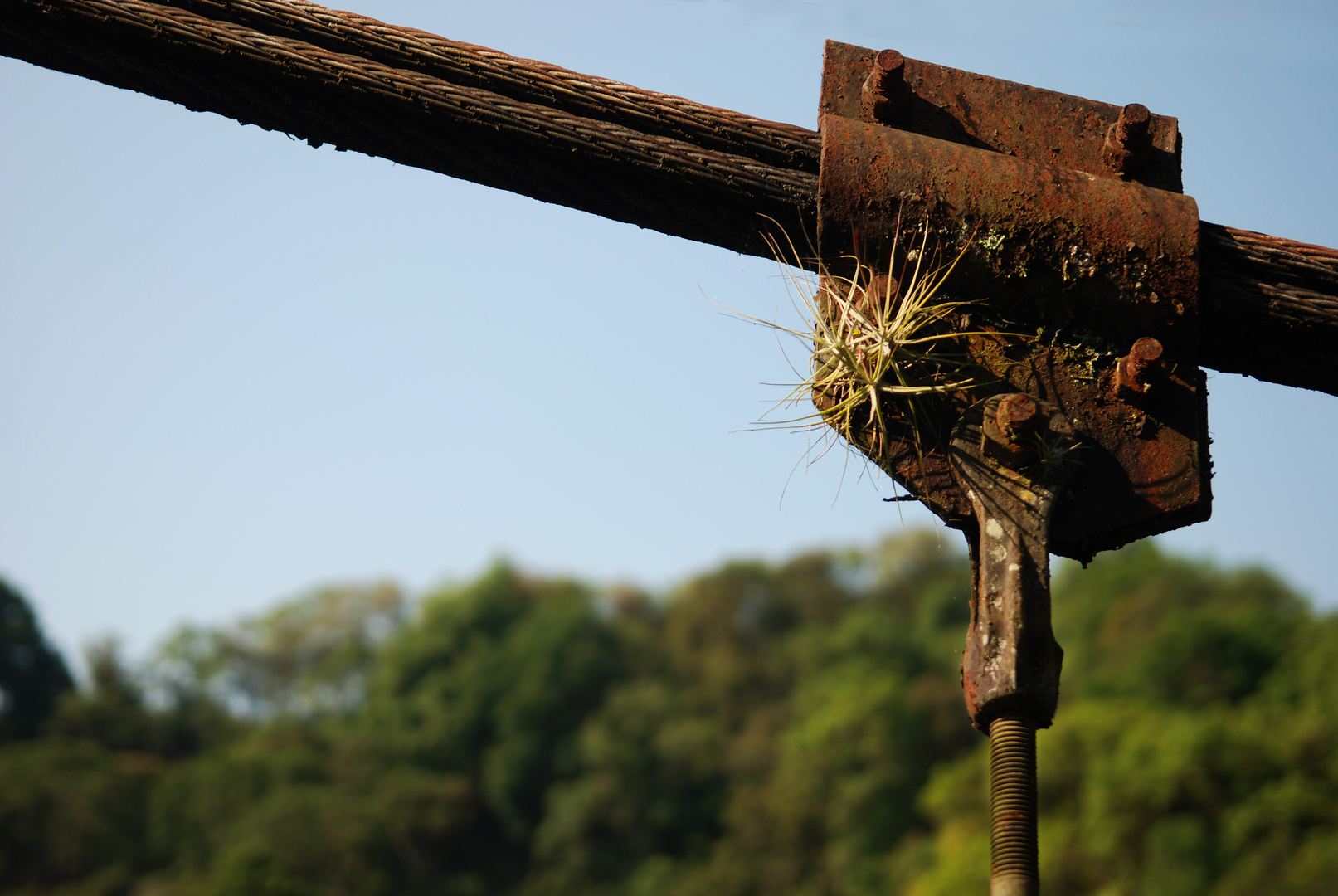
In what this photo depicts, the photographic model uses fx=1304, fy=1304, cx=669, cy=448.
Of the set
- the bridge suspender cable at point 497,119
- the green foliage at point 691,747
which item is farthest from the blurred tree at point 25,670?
the bridge suspender cable at point 497,119

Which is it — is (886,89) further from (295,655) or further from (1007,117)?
(295,655)

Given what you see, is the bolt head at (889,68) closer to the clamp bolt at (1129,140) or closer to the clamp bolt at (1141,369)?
the clamp bolt at (1129,140)

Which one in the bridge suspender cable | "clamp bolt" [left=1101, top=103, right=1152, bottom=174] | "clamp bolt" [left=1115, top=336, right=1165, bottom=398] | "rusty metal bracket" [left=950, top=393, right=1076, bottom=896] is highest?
"clamp bolt" [left=1101, top=103, right=1152, bottom=174]

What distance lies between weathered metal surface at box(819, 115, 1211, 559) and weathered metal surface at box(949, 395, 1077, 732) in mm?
62

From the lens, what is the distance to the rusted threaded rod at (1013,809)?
282 cm

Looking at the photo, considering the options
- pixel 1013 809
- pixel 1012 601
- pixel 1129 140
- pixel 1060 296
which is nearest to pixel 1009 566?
pixel 1012 601

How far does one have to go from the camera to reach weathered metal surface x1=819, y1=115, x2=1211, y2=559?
328cm

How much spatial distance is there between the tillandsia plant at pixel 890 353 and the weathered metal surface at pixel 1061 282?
0.11 ft

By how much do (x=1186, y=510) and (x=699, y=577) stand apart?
326 ft

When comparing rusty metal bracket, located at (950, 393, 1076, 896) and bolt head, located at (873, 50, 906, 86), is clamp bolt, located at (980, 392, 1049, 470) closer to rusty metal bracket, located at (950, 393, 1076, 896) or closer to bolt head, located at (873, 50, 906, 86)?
rusty metal bracket, located at (950, 393, 1076, 896)

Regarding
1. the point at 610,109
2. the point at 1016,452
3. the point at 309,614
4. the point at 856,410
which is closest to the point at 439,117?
the point at 610,109

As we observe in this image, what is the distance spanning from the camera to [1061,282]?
10.9 ft

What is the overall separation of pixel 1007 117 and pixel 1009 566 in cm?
126

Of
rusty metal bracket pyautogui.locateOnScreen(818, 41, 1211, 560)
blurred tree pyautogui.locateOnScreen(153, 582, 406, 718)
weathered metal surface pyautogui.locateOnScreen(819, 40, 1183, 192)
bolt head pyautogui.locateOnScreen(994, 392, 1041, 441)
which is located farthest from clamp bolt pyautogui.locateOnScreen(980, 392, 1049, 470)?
blurred tree pyautogui.locateOnScreen(153, 582, 406, 718)
